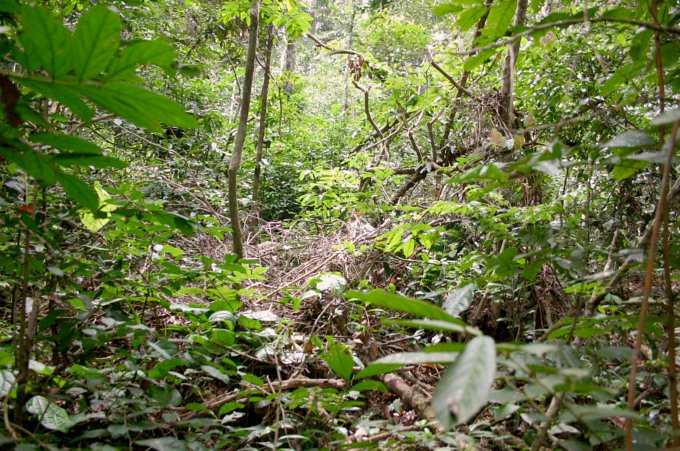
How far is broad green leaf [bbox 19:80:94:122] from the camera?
0.85 meters

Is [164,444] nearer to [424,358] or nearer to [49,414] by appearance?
[49,414]

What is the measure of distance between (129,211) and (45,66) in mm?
590

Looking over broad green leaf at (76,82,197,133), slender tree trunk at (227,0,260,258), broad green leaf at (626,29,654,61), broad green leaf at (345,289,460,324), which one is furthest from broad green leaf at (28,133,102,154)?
slender tree trunk at (227,0,260,258)

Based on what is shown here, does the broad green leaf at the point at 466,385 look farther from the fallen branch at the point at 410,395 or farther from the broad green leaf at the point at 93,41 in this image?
the fallen branch at the point at 410,395

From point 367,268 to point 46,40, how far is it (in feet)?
9.13

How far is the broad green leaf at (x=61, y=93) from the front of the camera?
2.79 feet

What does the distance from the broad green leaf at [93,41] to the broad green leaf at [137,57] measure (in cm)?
2

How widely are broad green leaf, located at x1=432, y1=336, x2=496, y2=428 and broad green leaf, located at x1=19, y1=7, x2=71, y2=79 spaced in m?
0.84

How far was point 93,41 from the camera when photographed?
32.2 inches

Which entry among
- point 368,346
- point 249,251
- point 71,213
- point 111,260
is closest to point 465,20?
point 71,213

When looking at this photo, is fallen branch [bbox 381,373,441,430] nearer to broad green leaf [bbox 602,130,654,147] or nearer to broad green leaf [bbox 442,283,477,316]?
broad green leaf [bbox 442,283,477,316]

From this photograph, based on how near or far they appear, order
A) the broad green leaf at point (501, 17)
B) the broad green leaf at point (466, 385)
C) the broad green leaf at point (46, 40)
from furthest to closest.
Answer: the broad green leaf at point (501, 17) < the broad green leaf at point (46, 40) < the broad green leaf at point (466, 385)

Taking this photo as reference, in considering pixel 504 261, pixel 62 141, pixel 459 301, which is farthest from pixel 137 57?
pixel 504 261

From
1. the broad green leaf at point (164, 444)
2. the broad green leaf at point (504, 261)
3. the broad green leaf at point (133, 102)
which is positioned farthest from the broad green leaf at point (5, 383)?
the broad green leaf at point (504, 261)
